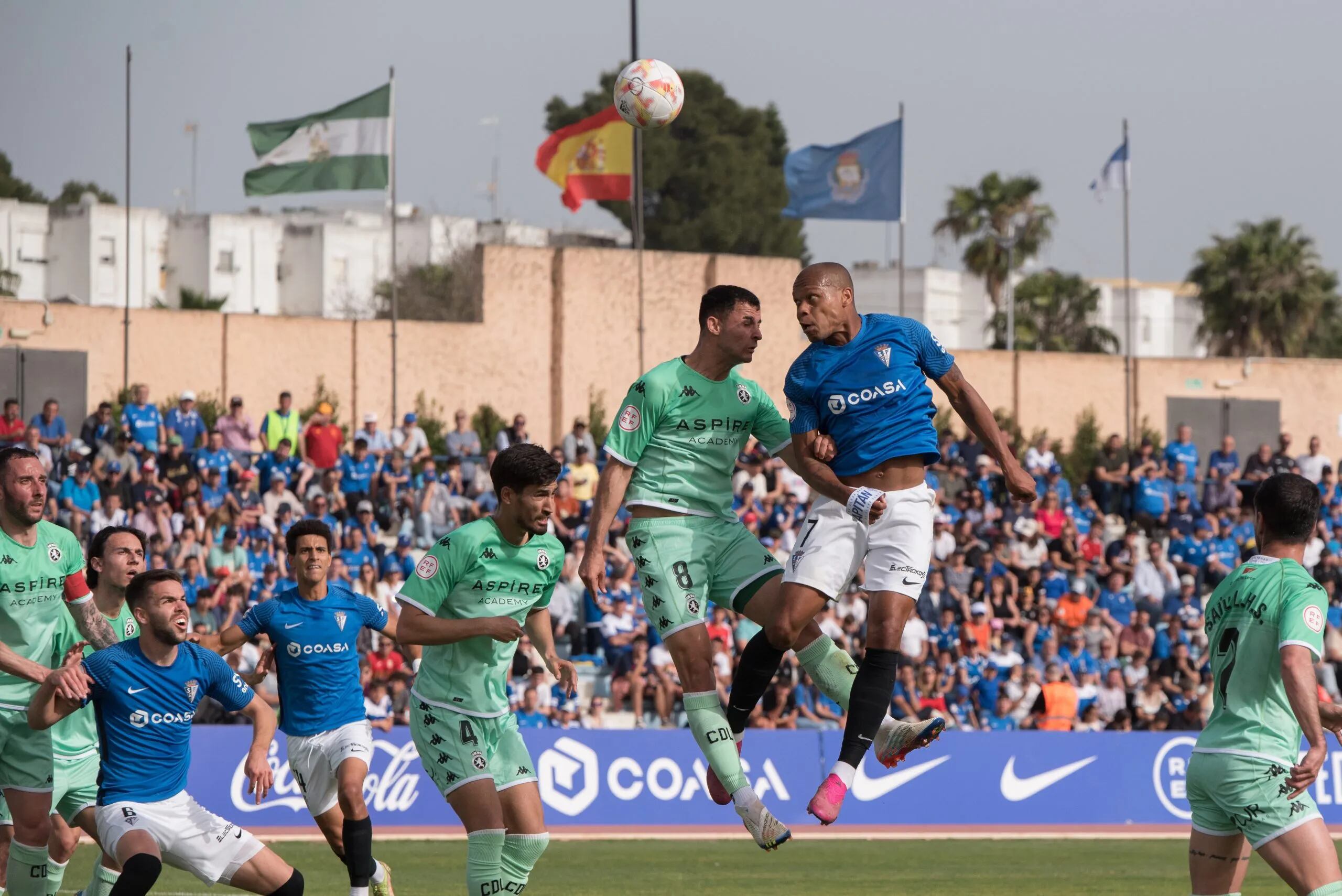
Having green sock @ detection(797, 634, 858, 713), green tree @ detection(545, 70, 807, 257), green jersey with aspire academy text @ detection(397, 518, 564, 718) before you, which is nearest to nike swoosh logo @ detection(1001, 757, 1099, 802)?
green sock @ detection(797, 634, 858, 713)

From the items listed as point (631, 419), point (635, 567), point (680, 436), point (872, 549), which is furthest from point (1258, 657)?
point (635, 567)

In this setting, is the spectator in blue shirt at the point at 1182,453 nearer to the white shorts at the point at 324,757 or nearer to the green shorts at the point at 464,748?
the white shorts at the point at 324,757

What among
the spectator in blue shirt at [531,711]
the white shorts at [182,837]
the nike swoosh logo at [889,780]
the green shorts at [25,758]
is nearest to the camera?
the white shorts at [182,837]

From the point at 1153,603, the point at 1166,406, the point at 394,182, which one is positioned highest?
the point at 394,182

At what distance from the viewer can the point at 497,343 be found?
112 ft

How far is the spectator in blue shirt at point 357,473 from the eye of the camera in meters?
24.0

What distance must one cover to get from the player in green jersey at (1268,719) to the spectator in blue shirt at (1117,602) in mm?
16353

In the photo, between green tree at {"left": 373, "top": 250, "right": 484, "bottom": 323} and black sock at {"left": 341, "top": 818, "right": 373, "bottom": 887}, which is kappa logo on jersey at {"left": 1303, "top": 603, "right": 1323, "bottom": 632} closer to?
black sock at {"left": 341, "top": 818, "right": 373, "bottom": 887}

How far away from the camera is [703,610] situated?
30.6 ft

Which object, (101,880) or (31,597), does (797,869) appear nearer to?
(101,880)

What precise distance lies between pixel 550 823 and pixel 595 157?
16.1m

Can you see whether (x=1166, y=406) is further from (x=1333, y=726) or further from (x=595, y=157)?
(x=1333, y=726)

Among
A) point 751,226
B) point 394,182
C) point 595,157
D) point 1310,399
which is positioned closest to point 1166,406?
point 1310,399

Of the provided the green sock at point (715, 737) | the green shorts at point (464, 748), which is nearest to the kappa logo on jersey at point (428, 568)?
the green shorts at point (464, 748)
